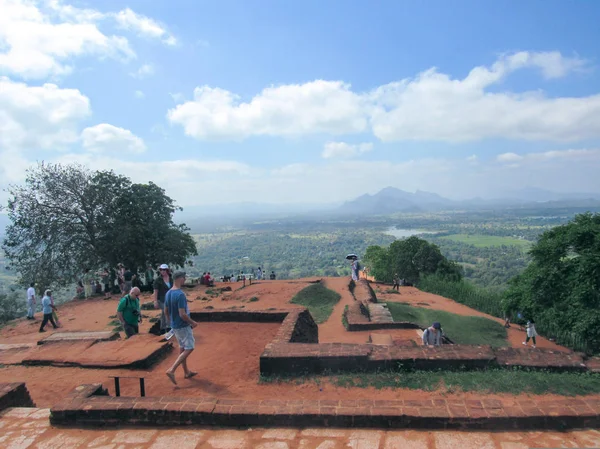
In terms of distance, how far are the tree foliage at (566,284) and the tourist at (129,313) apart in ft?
43.9

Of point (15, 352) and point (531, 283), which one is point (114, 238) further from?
point (531, 283)

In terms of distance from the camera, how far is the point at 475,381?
492cm

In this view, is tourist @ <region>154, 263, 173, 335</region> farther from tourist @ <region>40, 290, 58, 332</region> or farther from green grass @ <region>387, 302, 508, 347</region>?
Result: green grass @ <region>387, 302, 508, 347</region>

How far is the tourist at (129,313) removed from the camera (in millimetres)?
7043

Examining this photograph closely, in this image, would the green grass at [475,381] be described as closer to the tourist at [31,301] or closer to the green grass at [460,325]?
the green grass at [460,325]

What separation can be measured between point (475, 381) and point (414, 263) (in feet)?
93.1

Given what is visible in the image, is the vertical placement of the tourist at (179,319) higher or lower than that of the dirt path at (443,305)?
higher

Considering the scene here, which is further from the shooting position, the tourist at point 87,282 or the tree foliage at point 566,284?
the tourist at point 87,282

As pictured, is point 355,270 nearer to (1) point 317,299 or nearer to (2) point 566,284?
(1) point 317,299

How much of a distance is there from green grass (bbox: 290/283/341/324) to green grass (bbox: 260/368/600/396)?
9760 millimetres

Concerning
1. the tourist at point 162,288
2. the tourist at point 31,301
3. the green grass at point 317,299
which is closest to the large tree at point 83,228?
the tourist at point 31,301

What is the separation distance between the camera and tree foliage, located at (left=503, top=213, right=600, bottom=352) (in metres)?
11.9

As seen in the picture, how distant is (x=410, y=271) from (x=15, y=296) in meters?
29.0

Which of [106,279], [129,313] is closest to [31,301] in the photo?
[106,279]
